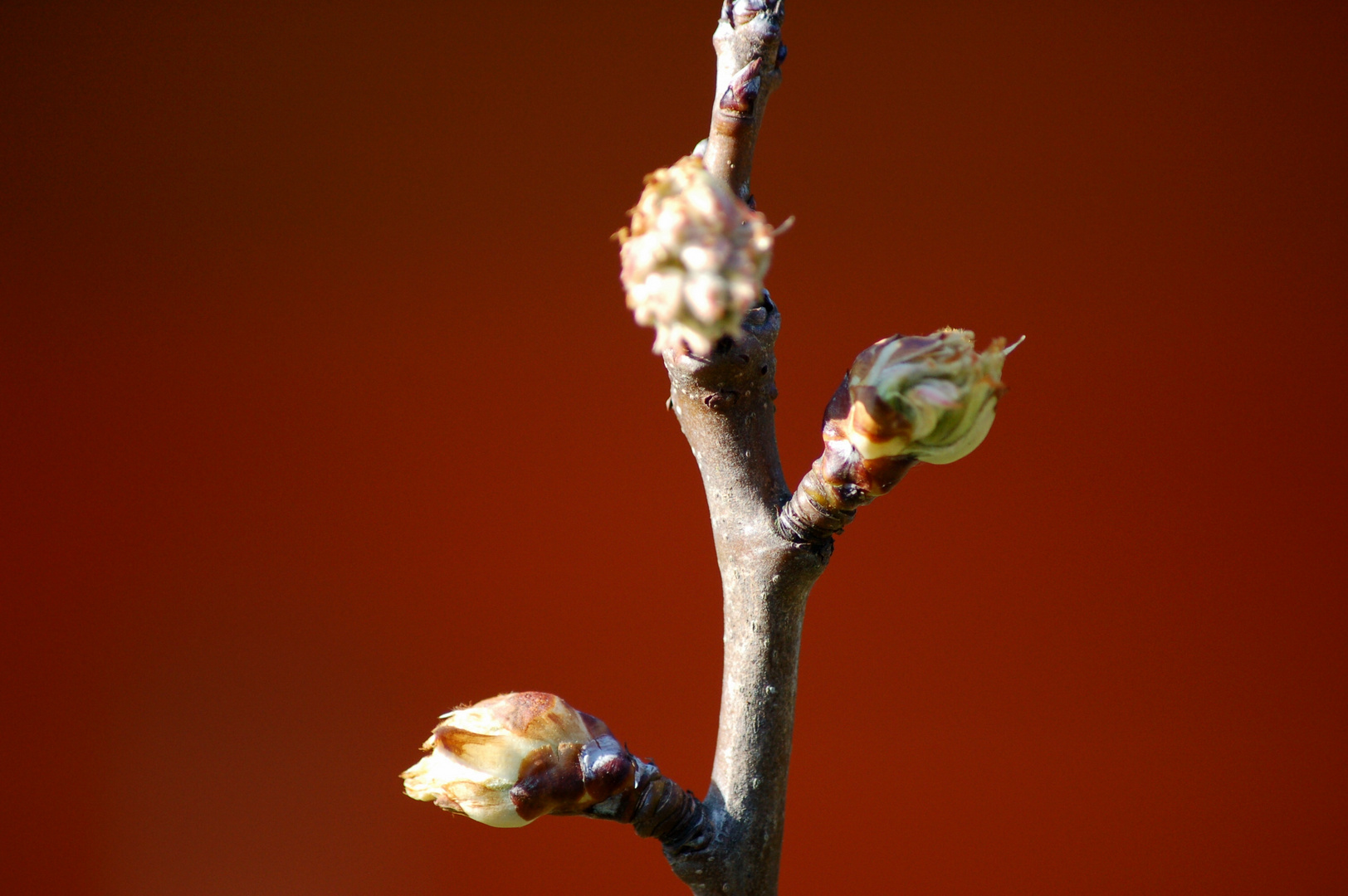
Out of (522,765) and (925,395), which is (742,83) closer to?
(925,395)

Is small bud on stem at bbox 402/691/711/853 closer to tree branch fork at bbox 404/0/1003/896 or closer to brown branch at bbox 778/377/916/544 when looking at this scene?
tree branch fork at bbox 404/0/1003/896

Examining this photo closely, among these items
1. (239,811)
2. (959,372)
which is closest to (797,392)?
(239,811)

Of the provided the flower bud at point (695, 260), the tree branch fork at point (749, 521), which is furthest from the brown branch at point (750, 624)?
the flower bud at point (695, 260)

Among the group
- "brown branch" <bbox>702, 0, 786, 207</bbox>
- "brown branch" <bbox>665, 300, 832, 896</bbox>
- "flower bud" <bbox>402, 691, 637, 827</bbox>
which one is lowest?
"flower bud" <bbox>402, 691, 637, 827</bbox>

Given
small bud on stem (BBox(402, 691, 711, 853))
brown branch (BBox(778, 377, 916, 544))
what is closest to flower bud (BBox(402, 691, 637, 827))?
small bud on stem (BBox(402, 691, 711, 853))

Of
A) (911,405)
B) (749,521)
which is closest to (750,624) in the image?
(749,521)

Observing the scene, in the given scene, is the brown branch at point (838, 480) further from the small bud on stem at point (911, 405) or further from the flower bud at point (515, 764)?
the flower bud at point (515, 764)
